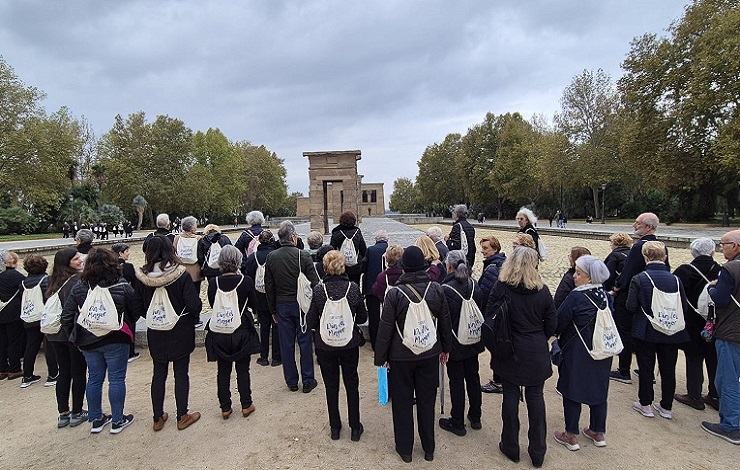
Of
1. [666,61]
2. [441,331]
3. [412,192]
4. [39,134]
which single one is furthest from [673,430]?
[412,192]

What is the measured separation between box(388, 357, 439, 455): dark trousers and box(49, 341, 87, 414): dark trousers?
3168 millimetres

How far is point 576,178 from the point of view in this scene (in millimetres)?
36938

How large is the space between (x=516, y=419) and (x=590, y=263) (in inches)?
55.0

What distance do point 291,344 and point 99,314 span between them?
193 cm

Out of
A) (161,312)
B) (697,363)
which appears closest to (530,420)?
(697,363)

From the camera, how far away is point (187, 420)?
3748 millimetres

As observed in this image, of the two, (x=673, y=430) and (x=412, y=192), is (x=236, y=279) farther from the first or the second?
(x=412, y=192)

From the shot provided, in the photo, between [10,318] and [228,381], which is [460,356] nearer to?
[228,381]

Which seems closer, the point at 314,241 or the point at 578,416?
the point at 578,416

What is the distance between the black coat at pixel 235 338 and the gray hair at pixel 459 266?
1.97 m

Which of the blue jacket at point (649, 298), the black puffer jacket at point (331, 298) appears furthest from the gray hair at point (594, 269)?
the black puffer jacket at point (331, 298)

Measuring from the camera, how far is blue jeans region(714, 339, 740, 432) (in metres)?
3.35

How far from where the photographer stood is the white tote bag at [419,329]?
2.98 meters

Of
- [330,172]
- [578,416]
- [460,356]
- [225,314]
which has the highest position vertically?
[330,172]
